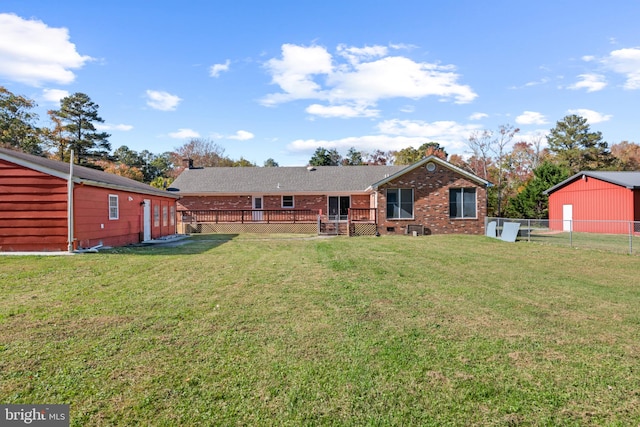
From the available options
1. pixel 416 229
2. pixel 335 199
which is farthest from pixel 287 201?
pixel 416 229

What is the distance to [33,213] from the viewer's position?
37.5 feet

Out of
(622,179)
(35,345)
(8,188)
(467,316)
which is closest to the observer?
(35,345)

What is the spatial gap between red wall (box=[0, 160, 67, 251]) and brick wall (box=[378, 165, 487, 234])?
48.4 feet

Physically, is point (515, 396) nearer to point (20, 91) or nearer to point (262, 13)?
point (262, 13)

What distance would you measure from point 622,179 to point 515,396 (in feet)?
88.0

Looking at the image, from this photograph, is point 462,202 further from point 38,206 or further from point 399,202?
point 38,206

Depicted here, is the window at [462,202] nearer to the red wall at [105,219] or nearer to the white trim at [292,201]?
the white trim at [292,201]

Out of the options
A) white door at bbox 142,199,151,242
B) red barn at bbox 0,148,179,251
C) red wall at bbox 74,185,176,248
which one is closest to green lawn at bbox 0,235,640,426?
red barn at bbox 0,148,179,251

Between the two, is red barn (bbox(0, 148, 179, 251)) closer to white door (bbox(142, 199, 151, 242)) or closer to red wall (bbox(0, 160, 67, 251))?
red wall (bbox(0, 160, 67, 251))

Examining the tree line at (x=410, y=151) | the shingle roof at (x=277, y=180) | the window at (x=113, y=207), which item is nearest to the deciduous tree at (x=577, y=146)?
the tree line at (x=410, y=151)

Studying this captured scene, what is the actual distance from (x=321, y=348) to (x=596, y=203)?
27316 millimetres

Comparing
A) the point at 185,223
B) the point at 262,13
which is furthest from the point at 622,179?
the point at 185,223

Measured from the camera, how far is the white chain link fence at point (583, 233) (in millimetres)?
14908

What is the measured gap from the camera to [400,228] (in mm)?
20047
